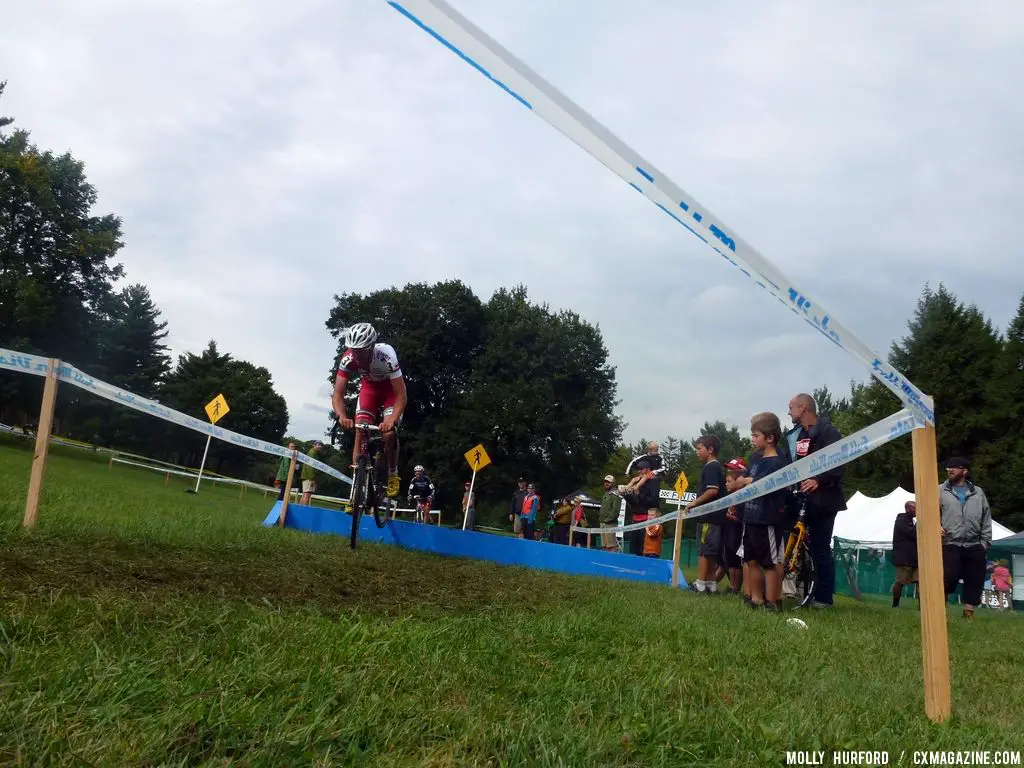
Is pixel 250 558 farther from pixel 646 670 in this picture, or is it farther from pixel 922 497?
pixel 922 497

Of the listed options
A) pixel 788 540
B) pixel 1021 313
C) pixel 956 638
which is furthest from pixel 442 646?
pixel 1021 313

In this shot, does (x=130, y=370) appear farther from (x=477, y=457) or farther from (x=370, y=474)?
(x=370, y=474)

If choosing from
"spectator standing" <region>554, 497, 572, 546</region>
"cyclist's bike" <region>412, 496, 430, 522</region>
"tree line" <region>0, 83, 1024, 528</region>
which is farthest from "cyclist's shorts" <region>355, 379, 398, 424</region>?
"tree line" <region>0, 83, 1024, 528</region>

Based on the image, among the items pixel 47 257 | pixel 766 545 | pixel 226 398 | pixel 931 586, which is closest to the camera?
pixel 931 586

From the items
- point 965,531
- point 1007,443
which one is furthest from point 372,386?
point 1007,443

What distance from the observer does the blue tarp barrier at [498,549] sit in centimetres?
987

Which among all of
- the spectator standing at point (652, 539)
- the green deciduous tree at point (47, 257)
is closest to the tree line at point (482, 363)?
the green deciduous tree at point (47, 257)

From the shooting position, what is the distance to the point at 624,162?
2.85m

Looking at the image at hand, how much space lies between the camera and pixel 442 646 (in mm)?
3398

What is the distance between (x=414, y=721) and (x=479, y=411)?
1796 inches

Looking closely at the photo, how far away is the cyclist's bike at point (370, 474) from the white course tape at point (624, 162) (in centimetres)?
584

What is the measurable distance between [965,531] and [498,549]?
6020 mm

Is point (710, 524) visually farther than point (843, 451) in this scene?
Yes

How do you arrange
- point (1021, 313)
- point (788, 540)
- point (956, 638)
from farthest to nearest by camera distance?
point (1021, 313) < point (788, 540) < point (956, 638)
